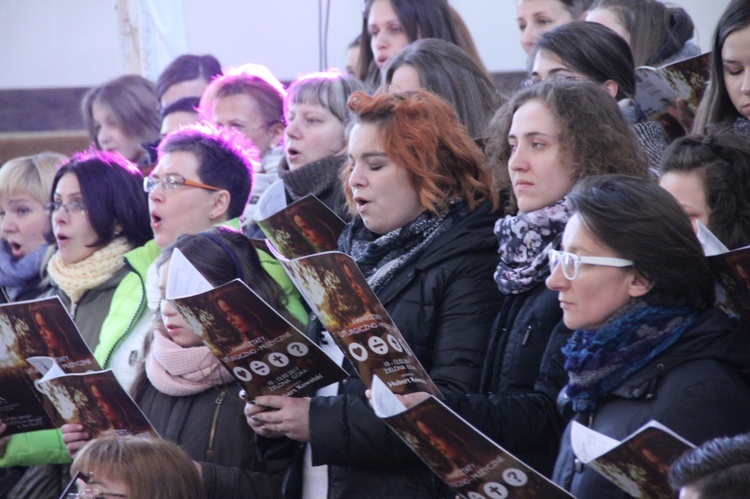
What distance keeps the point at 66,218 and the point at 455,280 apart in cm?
192

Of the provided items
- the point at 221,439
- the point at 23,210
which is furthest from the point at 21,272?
the point at 221,439

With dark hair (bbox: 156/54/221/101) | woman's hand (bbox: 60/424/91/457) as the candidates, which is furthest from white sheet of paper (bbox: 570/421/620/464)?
dark hair (bbox: 156/54/221/101)

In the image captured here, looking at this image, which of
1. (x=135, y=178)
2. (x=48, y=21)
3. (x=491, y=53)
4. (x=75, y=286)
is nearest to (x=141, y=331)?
(x=75, y=286)

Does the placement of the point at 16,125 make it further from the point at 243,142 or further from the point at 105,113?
the point at 243,142

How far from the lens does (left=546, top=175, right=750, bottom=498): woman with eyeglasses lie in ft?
7.67

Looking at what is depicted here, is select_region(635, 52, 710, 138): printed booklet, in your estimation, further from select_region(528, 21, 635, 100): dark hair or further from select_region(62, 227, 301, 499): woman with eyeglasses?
select_region(62, 227, 301, 499): woman with eyeglasses

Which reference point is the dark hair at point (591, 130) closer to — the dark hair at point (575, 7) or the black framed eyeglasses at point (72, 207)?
the dark hair at point (575, 7)

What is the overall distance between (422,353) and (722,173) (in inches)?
36.0

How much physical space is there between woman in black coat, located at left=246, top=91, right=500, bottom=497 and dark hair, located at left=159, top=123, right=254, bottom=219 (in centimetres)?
88

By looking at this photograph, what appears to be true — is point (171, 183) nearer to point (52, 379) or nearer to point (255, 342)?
point (52, 379)

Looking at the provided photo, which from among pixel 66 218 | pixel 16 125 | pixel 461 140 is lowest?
pixel 16 125

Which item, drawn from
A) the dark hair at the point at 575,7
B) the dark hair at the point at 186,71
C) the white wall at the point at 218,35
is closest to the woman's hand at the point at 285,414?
the dark hair at the point at 575,7

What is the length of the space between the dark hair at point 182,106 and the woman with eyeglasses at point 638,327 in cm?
305

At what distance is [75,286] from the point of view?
4.16 metres
